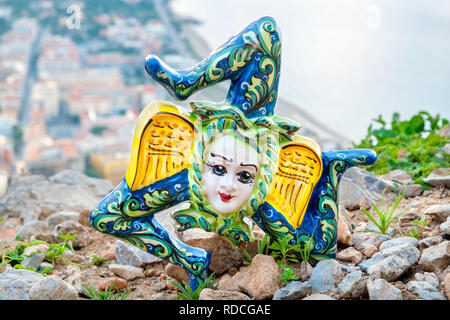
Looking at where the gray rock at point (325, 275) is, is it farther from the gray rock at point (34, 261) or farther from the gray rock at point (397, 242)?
the gray rock at point (34, 261)

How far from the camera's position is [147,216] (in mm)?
2162

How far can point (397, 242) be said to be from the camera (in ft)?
7.22

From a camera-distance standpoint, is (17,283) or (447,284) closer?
(447,284)

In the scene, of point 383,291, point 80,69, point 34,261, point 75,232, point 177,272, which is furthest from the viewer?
point 80,69

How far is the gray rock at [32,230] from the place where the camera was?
9.55ft

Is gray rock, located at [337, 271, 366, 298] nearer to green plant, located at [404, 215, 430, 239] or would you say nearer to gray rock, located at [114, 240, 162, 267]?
green plant, located at [404, 215, 430, 239]

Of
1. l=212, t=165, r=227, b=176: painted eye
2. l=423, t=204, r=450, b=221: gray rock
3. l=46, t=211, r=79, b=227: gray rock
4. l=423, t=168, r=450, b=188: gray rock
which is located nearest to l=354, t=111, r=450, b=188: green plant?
l=423, t=168, r=450, b=188: gray rock

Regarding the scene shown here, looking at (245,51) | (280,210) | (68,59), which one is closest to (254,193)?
(280,210)

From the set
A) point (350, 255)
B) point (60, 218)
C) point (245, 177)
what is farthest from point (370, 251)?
point (60, 218)

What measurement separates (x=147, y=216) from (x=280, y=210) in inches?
21.0

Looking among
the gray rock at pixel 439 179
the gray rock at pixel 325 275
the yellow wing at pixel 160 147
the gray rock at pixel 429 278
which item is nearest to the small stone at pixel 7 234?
the yellow wing at pixel 160 147

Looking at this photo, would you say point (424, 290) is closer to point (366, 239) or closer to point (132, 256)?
point (366, 239)

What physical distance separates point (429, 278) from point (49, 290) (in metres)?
1.38

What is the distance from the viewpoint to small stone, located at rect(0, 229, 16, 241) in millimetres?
3042
